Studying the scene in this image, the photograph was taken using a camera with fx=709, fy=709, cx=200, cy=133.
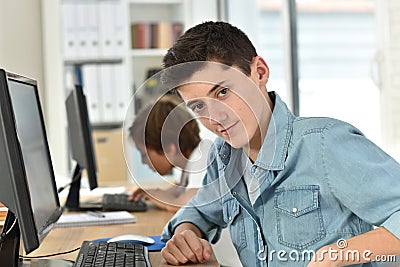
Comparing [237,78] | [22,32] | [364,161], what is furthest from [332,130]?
[22,32]

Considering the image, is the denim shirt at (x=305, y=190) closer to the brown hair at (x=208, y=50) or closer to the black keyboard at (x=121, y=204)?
the brown hair at (x=208, y=50)

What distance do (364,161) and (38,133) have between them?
744 mm

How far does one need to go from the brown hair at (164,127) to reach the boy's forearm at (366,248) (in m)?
0.96

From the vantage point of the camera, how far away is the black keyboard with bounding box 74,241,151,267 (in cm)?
144

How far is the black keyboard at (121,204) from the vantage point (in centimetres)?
251

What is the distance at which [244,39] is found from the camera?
152cm

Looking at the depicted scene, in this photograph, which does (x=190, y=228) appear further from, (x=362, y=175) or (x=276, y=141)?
(x=362, y=175)

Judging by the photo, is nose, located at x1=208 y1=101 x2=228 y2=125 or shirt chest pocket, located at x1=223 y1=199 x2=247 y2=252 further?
shirt chest pocket, located at x1=223 y1=199 x2=247 y2=252

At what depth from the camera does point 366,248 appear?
4.17 ft

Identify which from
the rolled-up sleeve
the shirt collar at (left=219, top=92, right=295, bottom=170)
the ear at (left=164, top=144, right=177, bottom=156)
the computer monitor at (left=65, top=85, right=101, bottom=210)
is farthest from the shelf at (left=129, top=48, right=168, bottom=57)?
the rolled-up sleeve

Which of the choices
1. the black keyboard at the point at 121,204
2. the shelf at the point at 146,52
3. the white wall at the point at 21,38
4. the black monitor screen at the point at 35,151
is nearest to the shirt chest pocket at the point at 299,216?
the black monitor screen at the point at 35,151

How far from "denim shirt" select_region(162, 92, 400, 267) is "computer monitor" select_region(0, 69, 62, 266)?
15.9 inches

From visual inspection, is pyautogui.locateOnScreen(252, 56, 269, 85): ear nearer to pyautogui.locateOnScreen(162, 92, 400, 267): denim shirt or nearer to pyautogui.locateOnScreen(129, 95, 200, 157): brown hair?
pyautogui.locateOnScreen(162, 92, 400, 267): denim shirt

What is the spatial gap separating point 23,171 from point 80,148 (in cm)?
143
